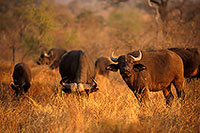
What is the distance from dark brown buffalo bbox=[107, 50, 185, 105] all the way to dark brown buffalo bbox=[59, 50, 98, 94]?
0.85 metres

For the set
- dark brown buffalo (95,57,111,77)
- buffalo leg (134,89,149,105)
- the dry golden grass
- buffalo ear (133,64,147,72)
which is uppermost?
buffalo ear (133,64,147,72)

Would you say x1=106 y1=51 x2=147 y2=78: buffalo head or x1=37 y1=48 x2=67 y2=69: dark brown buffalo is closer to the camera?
x1=106 y1=51 x2=147 y2=78: buffalo head

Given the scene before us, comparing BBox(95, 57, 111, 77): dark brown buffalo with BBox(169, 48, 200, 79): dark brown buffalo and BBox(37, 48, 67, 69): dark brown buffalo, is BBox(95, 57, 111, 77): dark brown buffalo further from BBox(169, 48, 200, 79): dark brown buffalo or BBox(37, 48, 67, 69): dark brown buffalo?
BBox(169, 48, 200, 79): dark brown buffalo

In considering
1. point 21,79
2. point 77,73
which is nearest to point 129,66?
point 77,73

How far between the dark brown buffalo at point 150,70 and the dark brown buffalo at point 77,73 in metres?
0.85

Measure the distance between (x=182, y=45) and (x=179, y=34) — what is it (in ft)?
4.86

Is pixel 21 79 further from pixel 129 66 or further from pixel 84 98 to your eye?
pixel 129 66

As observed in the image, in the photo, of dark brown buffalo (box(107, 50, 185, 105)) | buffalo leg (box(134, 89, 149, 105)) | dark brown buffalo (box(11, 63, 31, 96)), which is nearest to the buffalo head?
dark brown buffalo (box(107, 50, 185, 105))

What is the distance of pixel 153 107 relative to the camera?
4.43 metres

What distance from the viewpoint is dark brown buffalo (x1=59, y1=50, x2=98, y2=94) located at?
197 inches

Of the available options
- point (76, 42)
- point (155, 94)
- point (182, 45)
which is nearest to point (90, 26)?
point (76, 42)

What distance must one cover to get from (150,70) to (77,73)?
1.94m

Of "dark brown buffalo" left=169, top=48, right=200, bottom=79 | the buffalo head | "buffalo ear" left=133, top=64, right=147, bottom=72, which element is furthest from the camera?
"dark brown buffalo" left=169, top=48, right=200, bottom=79

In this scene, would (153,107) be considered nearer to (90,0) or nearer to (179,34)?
(179,34)
